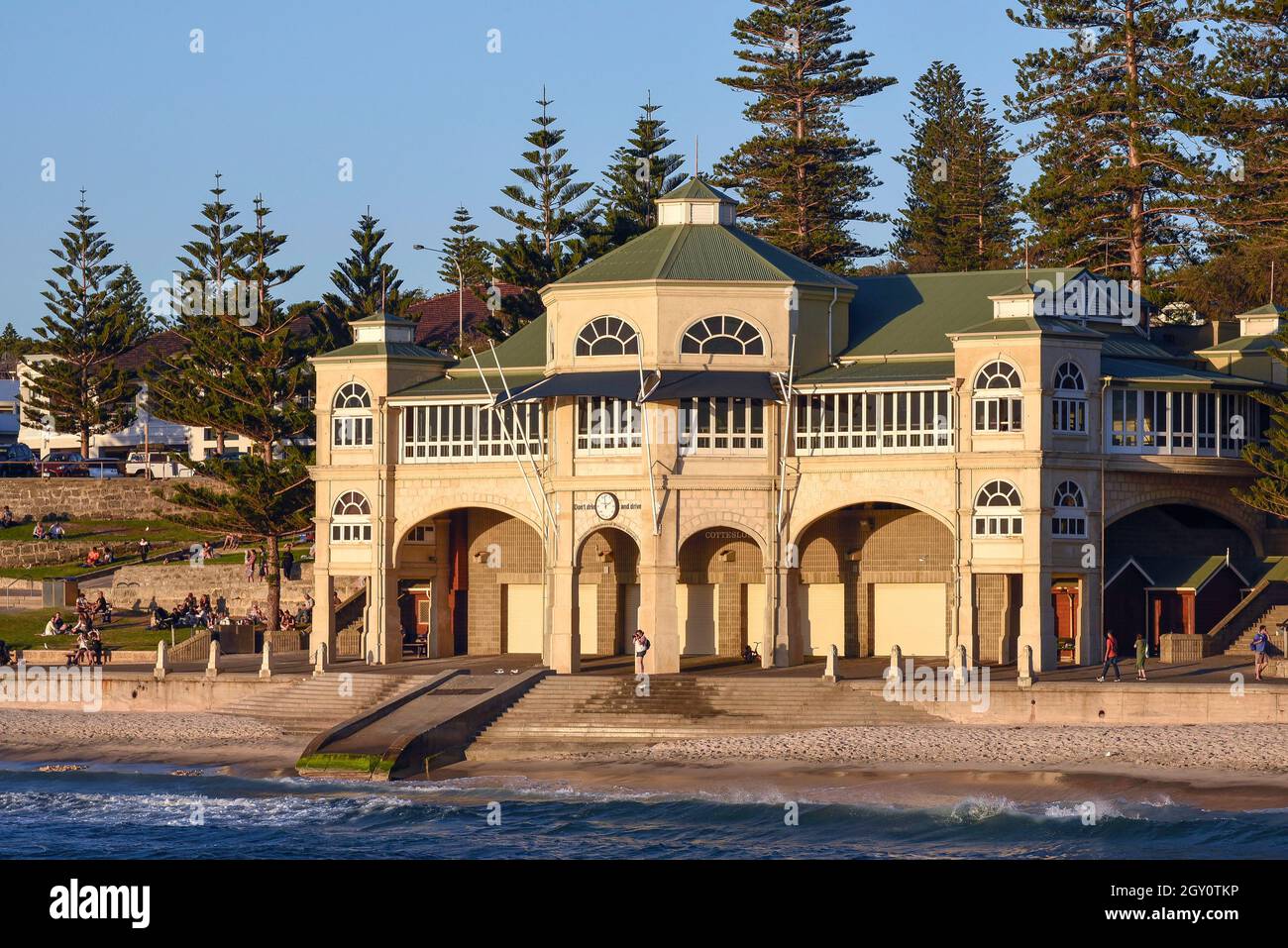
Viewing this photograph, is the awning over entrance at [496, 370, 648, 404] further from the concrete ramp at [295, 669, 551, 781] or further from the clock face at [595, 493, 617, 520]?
the concrete ramp at [295, 669, 551, 781]

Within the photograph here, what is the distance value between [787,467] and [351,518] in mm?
10856

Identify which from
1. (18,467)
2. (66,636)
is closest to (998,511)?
(66,636)

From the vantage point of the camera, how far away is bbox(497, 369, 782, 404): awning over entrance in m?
49.1

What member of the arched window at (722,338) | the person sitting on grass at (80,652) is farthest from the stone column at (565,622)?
the person sitting on grass at (80,652)

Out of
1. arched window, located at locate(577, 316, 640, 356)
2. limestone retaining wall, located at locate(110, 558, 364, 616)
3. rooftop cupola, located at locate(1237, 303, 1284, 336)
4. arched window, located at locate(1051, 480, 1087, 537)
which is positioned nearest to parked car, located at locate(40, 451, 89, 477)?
limestone retaining wall, located at locate(110, 558, 364, 616)

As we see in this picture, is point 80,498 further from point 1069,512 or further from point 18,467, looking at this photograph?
point 1069,512

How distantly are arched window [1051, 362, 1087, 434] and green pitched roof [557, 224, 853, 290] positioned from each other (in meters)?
6.40

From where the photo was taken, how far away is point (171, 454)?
67.1m

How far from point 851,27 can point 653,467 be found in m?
29.3

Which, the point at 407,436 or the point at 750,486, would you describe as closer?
the point at 750,486

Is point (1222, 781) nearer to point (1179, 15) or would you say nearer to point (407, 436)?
point (407, 436)

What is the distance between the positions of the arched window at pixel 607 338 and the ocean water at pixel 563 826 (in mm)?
11950

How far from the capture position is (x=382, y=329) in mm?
54406

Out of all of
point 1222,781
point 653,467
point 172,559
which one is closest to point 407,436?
point 653,467
